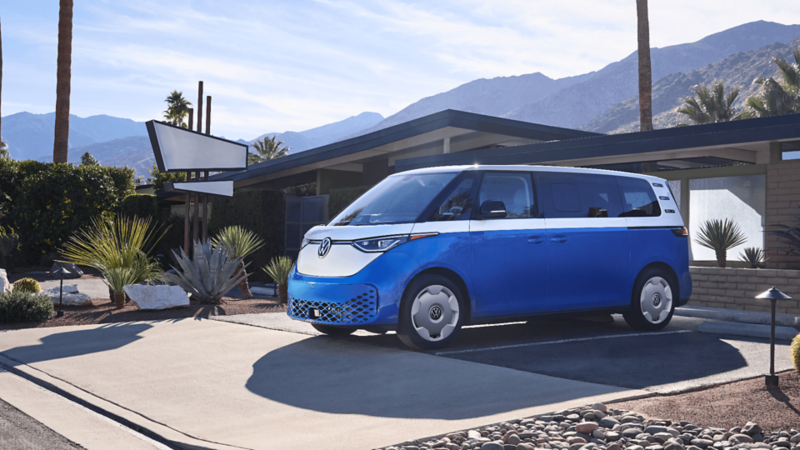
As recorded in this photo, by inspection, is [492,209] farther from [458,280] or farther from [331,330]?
[331,330]

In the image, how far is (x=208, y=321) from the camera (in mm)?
9992

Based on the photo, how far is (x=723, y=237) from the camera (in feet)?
39.8

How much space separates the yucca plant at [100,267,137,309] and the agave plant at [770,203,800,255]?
423 inches

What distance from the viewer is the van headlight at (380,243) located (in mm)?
7172

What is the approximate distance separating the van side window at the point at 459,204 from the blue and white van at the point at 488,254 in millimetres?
14

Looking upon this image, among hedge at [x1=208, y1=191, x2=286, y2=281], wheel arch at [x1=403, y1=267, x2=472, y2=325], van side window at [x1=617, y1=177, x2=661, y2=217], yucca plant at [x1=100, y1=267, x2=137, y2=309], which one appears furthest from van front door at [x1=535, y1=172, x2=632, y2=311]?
hedge at [x1=208, y1=191, x2=286, y2=281]

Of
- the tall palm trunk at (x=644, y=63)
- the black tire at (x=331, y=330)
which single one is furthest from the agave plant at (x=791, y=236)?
the tall palm trunk at (x=644, y=63)

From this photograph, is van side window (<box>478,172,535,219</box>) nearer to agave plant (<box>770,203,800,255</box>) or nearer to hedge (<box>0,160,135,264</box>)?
agave plant (<box>770,203,800,255</box>)

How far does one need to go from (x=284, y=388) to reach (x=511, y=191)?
3.69 metres

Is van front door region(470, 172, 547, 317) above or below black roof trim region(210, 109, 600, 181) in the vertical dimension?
below

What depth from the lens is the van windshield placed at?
765cm

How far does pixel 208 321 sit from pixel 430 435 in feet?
20.8

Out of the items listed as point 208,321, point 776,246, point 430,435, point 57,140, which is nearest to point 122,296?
point 208,321

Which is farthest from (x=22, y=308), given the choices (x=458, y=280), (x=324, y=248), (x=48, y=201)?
(x=48, y=201)
